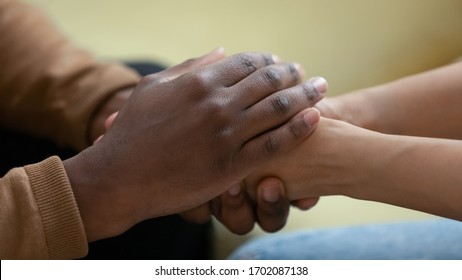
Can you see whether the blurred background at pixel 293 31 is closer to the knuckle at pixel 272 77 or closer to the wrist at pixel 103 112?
the wrist at pixel 103 112

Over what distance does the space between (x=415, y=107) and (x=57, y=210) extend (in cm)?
49

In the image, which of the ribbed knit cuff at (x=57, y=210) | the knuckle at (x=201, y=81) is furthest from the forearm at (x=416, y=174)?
the ribbed knit cuff at (x=57, y=210)

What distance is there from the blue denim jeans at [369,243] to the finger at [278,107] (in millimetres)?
192

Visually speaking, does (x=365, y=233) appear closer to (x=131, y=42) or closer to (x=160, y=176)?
(x=160, y=176)

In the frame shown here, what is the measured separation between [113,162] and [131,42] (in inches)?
27.4

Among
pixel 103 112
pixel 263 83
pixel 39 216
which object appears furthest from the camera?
pixel 103 112

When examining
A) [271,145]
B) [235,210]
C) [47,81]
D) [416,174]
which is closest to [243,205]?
[235,210]

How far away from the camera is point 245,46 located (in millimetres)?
1333

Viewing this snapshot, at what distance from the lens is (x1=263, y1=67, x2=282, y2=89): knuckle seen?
0.74 m

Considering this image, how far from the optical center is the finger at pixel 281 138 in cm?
72

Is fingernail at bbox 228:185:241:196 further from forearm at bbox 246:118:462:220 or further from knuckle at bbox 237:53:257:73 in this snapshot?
knuckle at bbox 237:53:257:73

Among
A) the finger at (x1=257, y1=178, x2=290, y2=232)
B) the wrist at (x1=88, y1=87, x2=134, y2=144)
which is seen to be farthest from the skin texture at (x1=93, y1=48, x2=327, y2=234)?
the wrist at (x1=88, y1=87, x2=134, y2=144)

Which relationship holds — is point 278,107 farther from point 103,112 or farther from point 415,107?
point 103,112

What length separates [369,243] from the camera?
80 cm
